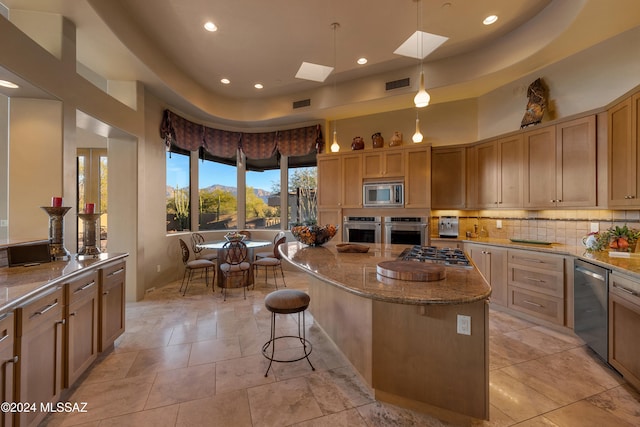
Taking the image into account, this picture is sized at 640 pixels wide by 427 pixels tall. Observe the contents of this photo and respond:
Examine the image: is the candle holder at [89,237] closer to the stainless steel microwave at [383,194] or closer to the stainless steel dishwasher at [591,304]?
the stainless steel microwave at [383,194]

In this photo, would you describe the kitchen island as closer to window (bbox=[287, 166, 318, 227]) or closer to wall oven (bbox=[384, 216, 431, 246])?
wall oven (bbox=[384, 216, 431, 246])

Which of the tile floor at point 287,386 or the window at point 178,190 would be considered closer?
the tile floor at point 287,386

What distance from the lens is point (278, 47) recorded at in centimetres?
378

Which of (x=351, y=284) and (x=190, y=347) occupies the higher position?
(x=351, y=284)

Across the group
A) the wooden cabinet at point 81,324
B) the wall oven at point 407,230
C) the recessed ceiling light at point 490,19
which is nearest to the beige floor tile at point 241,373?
the wooden cabinet at point 81,324

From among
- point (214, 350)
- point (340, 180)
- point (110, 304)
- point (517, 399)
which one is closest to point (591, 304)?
point (517, 399)

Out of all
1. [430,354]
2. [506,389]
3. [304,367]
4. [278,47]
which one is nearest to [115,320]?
[304,367]

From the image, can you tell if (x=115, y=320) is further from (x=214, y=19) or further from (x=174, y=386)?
(x=214, y=19)

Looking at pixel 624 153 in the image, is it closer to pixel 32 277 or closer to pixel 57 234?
pixel 32 277

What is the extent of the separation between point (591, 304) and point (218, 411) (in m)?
3.20

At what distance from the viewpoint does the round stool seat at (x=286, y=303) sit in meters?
2.15

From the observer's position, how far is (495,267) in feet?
11.5

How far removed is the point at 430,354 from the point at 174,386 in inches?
72.9

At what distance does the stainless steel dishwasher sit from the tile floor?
155mm
